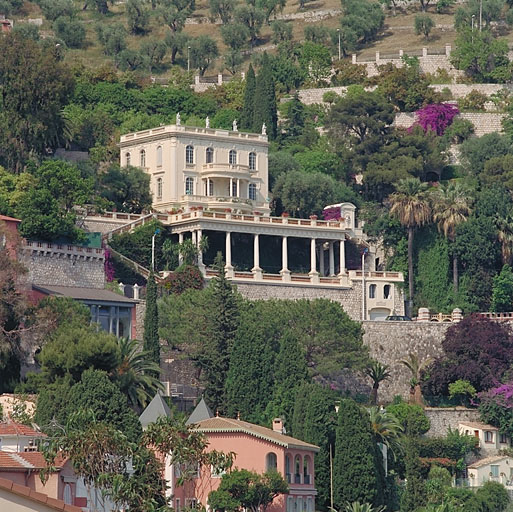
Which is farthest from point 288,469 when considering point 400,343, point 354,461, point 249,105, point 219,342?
point 249,105

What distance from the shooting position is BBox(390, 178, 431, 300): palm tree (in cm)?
13550

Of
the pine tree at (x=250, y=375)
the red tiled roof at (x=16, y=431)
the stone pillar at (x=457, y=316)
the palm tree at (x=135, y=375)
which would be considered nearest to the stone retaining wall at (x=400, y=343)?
the stone pillar at (x=457, y=316)

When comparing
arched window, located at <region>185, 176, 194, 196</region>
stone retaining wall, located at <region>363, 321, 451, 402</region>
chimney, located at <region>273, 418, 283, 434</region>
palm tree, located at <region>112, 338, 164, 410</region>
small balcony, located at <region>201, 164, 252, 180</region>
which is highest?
small balcony, located at <region>201, 164, 252, 180</region>

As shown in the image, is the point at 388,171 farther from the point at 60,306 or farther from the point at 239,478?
the point at 239,478

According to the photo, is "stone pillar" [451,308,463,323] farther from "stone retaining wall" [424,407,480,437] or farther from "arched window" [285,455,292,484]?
"arched window" [285,455,292,484]

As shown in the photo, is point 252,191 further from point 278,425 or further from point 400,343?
point 278,425

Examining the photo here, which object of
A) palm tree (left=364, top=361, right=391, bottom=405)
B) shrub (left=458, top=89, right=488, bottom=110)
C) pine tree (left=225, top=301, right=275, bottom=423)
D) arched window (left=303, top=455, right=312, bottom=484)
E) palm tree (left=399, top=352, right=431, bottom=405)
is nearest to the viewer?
arched window (left=303, top=455, right=312, bottom=484)

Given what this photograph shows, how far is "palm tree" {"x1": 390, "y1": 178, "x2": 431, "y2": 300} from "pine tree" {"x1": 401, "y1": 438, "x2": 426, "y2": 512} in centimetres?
2615

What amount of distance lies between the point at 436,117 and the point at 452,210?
24075 millimetres

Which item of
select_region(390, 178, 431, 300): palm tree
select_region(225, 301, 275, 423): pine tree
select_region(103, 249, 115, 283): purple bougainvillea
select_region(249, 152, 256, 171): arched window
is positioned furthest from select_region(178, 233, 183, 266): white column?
select_region(390, 178, 431, 300): palm tree

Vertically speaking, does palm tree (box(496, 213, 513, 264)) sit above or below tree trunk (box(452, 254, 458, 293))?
above

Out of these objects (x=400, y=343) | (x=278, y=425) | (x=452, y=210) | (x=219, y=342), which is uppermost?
(x=452, y=210)

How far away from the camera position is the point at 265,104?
154m

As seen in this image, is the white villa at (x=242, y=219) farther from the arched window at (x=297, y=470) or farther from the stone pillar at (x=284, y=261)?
the arched window at (x=297, y=470)
